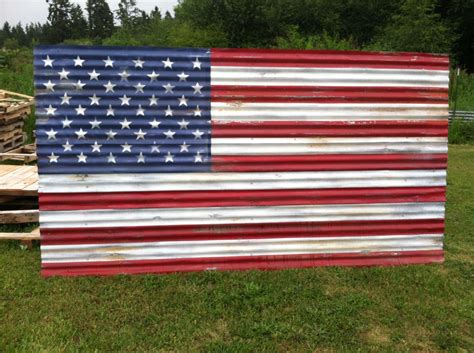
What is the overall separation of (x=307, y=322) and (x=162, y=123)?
2.34 meters

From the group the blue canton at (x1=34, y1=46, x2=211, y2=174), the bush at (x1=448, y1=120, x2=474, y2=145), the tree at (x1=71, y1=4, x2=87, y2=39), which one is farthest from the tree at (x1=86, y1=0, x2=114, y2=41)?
the blue canton at (x1=34, y1=46, x2=211, y2=174)

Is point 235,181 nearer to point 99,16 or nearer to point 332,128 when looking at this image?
Result: point 332,128

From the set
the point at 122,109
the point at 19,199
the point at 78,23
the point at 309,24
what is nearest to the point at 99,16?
the point at 78,23

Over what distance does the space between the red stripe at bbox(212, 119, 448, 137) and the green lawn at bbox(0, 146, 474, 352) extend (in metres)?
1.46

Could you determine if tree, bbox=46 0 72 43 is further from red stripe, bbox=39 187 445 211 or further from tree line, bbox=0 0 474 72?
red stripe, bbox=39 187 445 211

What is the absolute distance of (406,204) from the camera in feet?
17.6

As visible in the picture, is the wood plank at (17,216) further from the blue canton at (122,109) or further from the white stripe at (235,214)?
the blue canton at (122,109)

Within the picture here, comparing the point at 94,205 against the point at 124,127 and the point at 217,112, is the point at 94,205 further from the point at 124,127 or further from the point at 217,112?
the point at 217,112

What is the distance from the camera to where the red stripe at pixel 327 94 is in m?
4.94

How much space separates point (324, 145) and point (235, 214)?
3.91 ft

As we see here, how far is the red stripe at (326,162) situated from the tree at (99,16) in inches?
4604

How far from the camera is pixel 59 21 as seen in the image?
104 metres

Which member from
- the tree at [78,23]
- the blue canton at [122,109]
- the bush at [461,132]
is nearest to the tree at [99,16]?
the tree at [78,23]

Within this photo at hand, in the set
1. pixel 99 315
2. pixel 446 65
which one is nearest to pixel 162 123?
pixel 99 315
